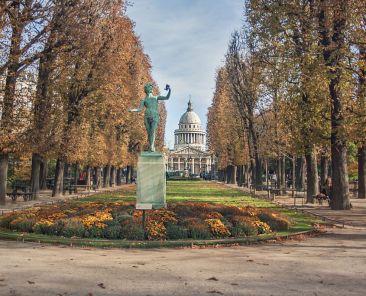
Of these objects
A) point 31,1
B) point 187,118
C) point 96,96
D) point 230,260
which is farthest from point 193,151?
point 230,260

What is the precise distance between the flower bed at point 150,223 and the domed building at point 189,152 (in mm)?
157171

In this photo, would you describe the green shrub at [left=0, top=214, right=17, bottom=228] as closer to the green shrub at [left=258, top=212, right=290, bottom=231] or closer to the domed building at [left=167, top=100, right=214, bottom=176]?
the green shrub at [left=258, top=212, right=290, bottom=231]

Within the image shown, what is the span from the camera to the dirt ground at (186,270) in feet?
28.1

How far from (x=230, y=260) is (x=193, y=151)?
571 ft

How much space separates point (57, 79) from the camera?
3278 cm

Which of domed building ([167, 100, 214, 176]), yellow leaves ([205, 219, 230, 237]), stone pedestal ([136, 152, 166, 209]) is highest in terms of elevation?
domed building ([167, 100, 214, 176])

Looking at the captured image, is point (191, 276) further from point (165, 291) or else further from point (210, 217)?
point (210, 217)

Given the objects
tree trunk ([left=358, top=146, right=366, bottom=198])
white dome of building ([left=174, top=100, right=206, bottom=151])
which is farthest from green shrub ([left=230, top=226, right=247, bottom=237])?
white dome of building ([left=174, top=100, right=206, bottom=151])

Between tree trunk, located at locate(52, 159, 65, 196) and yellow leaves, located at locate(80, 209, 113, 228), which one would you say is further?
tree trunk, located at locate(52, 159, 65, 196)

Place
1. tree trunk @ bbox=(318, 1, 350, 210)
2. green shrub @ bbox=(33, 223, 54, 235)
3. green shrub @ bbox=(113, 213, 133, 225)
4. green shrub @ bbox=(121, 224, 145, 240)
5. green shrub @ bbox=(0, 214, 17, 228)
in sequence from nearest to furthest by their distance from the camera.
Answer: green shrub @ bbox=(121, 224, 145, 240), green shrub @ bbox=(33, 223, 54, 235), green shrub @ bbox=(113, 213, 133, 225), green shrub @ bbox=(0, 214, 17, 228), tree trunk @ bbox=(318, 1, 350, 210)

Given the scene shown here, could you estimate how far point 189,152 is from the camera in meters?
185

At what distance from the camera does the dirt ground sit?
857 cm

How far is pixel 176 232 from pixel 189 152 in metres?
170

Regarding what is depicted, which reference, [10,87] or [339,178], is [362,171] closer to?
[339,178]
